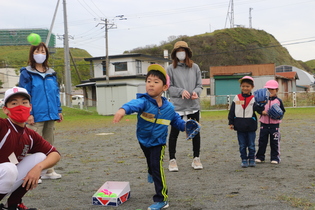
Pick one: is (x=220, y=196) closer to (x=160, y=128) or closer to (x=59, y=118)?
(x=160, y=128)

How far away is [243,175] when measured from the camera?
5219 millimetres

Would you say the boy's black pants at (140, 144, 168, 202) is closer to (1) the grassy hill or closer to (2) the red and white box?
(2) the red and white box

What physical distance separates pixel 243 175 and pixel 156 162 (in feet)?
6.28

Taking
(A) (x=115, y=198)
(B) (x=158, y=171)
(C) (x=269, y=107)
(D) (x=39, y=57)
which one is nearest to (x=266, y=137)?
(C) (x=269, y=107)

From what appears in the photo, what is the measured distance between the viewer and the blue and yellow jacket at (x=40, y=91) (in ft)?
16.3

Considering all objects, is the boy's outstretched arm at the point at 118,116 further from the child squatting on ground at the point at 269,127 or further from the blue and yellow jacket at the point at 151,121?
the child squatting on ground at the point at 269,127

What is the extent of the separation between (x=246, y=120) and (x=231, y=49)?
4327 inches

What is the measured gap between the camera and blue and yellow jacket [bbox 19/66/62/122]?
4.96m

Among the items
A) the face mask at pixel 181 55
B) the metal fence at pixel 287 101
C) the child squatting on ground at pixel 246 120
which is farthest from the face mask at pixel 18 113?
the metal fence at pixel 287 101

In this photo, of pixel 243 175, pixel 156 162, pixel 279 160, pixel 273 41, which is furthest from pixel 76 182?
pixel 273 41

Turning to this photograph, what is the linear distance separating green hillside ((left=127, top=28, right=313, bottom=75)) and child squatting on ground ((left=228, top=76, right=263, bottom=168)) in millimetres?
97798

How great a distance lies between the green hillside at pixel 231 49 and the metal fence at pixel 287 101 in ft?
236

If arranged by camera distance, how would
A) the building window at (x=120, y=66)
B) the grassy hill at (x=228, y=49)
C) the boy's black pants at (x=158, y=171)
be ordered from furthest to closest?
the grassy hill at (x=228, y=49)
the building window at (x=120, y=66)
the boy's black pants at (x=158, y=171)

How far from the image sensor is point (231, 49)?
112000 mm
